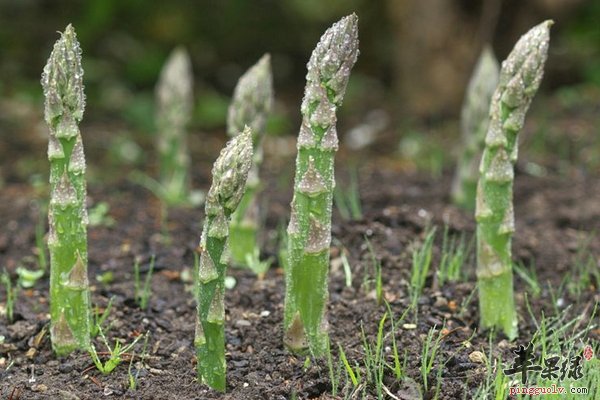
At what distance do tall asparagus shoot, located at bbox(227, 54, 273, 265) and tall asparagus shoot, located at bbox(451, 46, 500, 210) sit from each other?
1466mm

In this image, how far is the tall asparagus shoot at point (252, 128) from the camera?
4.65 meters

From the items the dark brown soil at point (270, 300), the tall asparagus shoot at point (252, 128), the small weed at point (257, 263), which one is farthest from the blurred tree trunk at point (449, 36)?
the small weed at point (257, 263)

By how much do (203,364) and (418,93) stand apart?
5534mm

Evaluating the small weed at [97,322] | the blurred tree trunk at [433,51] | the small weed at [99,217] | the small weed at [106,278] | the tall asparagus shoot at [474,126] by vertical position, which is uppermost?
the blurred tree trunk at [433,51]

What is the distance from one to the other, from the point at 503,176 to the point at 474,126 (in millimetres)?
1963

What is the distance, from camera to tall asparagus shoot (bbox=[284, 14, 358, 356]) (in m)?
3.38

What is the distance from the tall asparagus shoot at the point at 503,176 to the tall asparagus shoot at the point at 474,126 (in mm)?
1816

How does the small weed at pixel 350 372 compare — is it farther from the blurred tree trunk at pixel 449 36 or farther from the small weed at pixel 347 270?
the blurred tree trunk at pixel 449 36

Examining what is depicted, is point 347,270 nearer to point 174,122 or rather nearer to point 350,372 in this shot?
point 350,372

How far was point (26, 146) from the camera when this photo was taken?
Answer: 24.5ft

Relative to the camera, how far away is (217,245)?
313cm

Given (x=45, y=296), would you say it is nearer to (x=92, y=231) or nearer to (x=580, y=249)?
(x=92, y=231)

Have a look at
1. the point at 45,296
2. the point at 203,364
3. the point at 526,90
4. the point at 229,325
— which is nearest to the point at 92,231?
the point at 45,296

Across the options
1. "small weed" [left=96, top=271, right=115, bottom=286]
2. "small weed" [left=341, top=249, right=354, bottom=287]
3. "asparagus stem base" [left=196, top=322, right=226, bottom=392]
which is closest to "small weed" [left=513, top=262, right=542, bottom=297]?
"small weed" [left=341, top=249, right=354, bottom=287]
